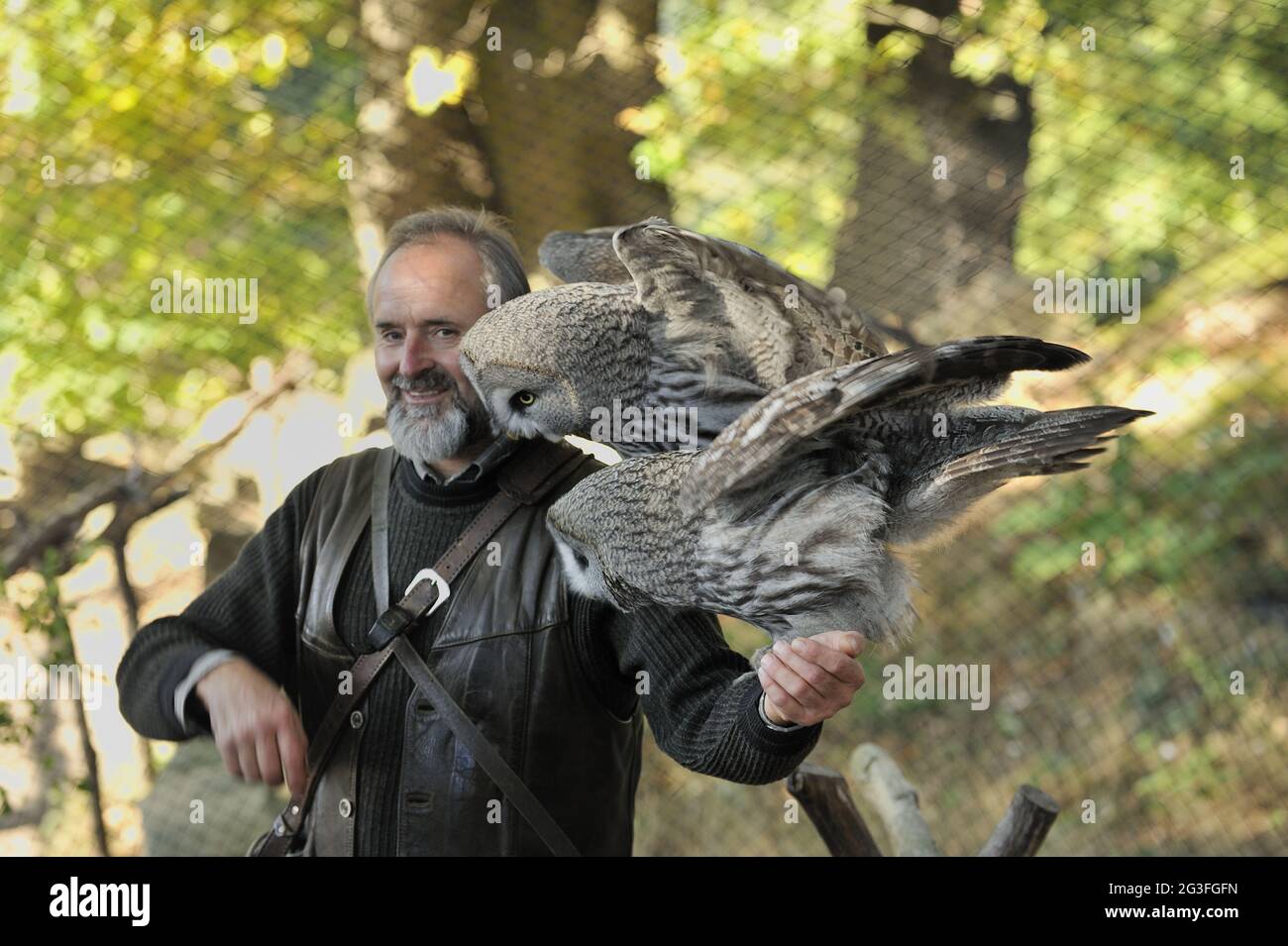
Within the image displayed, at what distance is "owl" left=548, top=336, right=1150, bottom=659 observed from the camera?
1.25 m

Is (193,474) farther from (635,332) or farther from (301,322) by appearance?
(635,332)

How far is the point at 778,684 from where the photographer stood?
131 cm

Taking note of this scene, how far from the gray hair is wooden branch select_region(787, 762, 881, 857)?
1052 mm

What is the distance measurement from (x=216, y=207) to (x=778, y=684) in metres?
3.28

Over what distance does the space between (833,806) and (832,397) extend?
1.26 metres

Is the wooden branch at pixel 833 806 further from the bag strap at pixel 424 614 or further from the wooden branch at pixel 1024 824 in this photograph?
the bag strap at pixel 424 614

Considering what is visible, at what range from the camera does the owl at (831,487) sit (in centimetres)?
125

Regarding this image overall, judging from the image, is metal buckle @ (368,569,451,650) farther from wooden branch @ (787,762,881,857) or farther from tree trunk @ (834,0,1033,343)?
tree trunk @ (834,0,1033,343)

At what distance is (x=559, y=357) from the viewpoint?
1.53 meters

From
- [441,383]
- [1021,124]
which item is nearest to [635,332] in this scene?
[441,383]

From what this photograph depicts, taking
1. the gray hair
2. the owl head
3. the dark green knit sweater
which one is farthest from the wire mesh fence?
the owl head

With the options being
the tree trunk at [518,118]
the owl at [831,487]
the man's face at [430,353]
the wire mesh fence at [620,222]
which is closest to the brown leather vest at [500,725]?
the man's face at [430,353]

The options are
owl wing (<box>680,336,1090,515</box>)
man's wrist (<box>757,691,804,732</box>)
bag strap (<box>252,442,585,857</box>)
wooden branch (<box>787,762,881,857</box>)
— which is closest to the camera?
owl wing (<box>680,336,1090,515</box>)

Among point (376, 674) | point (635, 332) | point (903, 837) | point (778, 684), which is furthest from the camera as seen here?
point (903, 837)
